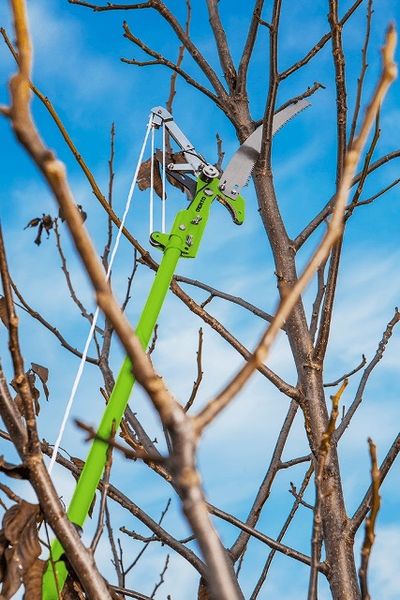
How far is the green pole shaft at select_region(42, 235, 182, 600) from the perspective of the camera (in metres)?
1.49

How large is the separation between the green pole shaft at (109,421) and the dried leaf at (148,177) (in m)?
0.42

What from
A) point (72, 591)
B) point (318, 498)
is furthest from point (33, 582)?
point (318, 498)

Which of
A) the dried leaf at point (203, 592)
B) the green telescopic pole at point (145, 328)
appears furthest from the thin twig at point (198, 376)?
the dried leaf at point (203, 592)

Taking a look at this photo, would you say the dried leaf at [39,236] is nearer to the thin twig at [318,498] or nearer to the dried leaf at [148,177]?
the dried leaf at [148,177]

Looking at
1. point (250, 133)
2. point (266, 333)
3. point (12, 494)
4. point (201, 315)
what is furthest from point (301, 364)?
point (266, 333)

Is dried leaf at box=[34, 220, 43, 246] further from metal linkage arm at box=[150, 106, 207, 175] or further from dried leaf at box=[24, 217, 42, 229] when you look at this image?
metal linkage arm at box=[150, 106, 207, 175]

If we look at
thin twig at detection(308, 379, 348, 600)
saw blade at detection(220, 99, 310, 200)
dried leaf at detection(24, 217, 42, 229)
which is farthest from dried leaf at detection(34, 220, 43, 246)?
thin twig at detection(308, 379, 348, 600)

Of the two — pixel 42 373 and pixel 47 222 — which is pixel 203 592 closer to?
pixel 42 373

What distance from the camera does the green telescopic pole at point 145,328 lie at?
59.3 inches

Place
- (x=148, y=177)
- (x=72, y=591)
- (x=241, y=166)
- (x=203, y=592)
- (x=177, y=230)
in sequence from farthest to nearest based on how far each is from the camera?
(x=148, y=177)
(x=241, y=166)
(x=177, y=230)
(x=203, y=592)
(x=72, y=591)

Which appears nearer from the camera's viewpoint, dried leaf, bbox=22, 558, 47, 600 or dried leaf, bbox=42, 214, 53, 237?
dried leaf, bbox=22, 558, 47, 600

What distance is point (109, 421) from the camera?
180 cm

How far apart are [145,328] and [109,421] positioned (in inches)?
12.5

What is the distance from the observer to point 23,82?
497 millimetres
